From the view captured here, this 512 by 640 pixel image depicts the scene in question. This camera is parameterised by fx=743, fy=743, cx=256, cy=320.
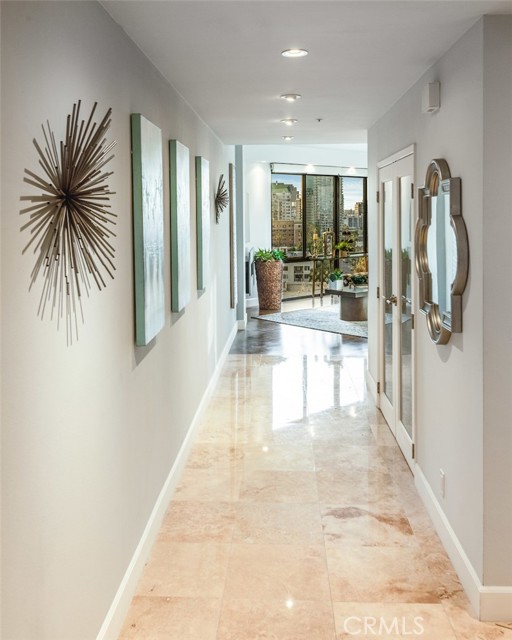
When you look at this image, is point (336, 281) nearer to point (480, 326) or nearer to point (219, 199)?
point (219, 199)

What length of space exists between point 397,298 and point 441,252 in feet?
5.35

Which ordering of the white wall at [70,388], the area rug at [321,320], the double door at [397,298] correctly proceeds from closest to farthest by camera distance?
the white wall at [70,388] → the double door at [397,298] → the area rug at [321,320]

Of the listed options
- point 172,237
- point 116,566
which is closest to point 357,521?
point 116,566

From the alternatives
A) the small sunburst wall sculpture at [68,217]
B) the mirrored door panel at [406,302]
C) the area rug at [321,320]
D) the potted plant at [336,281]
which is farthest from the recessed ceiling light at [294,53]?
the potted plant at [336,281]

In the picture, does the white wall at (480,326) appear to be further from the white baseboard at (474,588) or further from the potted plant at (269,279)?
the potted plant at (269,279)

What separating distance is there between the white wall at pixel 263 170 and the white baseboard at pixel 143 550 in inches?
325

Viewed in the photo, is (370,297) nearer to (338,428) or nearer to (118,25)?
(338,428)

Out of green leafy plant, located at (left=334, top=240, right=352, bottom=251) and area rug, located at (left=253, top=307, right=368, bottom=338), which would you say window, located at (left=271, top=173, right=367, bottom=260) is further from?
area rug, located at (left=253, top=307, right=368, bottom=338)

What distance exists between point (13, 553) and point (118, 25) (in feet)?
6.98

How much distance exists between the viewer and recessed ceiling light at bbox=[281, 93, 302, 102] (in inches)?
185

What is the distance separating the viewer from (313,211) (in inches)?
584

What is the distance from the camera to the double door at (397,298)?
184 inches

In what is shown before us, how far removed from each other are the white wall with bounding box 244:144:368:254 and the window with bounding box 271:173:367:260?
1.03 ft

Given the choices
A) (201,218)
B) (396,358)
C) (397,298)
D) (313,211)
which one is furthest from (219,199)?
(313,211)
